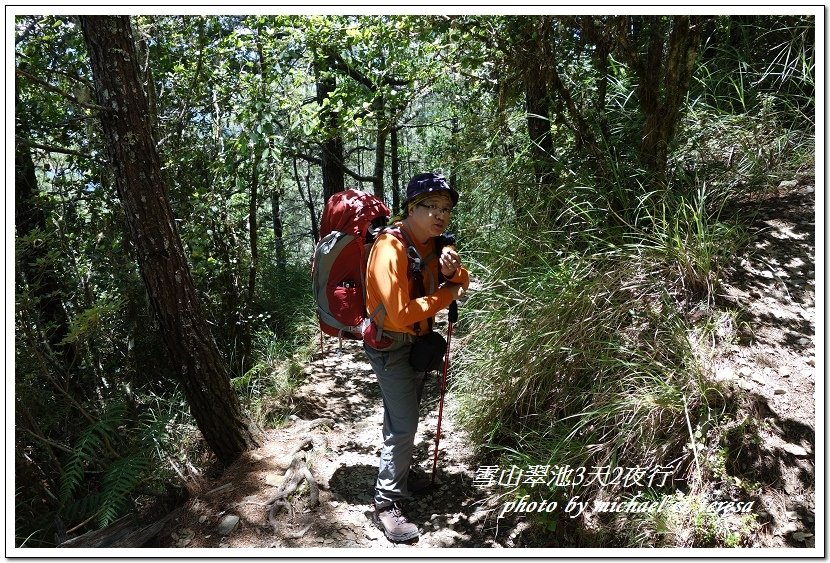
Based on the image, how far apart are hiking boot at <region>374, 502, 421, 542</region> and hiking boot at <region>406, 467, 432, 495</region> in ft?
1.19

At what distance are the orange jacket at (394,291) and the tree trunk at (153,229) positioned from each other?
171 cm

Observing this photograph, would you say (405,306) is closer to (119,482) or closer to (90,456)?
(119,482)

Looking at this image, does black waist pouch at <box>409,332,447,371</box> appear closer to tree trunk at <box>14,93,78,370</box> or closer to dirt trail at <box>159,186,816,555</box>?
dirt trail at <box>159,186,816,555</box>

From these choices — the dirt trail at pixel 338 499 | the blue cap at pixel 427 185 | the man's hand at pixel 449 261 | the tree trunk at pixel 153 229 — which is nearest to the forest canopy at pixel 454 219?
the tree trunk at pixel 153 229

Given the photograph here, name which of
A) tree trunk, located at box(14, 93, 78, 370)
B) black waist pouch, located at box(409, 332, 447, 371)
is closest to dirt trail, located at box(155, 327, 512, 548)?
black waist pouch, located at box(409, 332, 447, 371)

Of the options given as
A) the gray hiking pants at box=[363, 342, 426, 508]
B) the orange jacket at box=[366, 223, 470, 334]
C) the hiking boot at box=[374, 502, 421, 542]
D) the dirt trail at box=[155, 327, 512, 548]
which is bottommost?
the dirt trail at box=[155, 327, 512, 548]

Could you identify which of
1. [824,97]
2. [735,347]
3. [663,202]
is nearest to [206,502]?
[735,347]

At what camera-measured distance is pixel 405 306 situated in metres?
3.35

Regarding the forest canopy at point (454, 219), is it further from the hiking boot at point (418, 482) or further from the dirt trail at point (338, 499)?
the hiking boot at point (418, 482)

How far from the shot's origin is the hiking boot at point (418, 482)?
14.1 feet

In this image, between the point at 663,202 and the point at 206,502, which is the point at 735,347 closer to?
the point at 663,202

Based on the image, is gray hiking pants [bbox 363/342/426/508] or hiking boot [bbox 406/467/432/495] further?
hiking boot [bbox 406/467/432/495]

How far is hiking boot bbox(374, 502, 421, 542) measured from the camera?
147 inches

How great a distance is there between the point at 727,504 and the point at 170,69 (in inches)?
296
